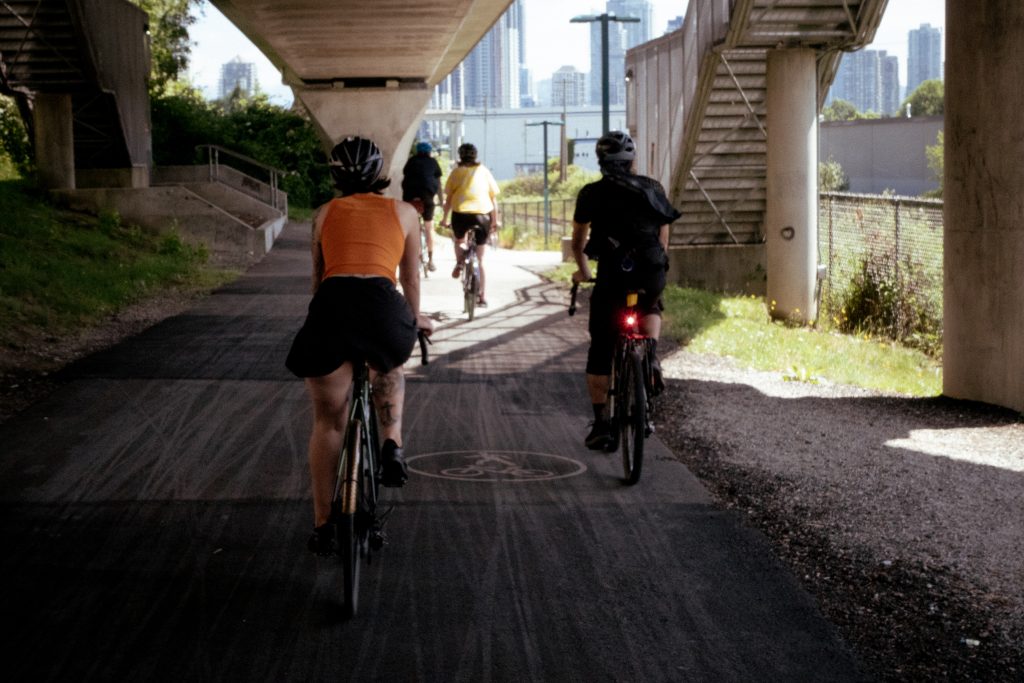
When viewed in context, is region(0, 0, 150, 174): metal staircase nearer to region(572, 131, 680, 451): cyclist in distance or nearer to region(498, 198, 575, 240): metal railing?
region(572, 131, 680, 451): cyclist in distance

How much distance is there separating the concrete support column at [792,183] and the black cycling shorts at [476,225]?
15.9 feet

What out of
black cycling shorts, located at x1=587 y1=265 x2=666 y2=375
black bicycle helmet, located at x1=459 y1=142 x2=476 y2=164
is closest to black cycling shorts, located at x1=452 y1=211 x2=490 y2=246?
black bicycle helmet, located at x1=459 y1=142 x2=476 y2=164

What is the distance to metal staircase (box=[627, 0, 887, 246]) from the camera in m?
18.5

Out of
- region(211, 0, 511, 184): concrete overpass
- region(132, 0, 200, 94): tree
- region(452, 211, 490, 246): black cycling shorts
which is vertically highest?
region(132, 0, 200, 94): tree

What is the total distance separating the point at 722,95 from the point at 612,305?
45.9 feet

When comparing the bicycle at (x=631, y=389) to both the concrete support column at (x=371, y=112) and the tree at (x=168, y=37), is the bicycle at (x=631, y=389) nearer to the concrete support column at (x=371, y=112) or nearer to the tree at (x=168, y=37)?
the concrete support column at (x=371, y=112)

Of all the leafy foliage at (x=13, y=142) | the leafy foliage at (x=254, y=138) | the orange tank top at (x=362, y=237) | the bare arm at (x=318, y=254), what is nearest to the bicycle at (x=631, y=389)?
the orange tank top at (x=362, y=237)

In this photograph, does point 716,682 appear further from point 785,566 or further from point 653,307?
point 653,307

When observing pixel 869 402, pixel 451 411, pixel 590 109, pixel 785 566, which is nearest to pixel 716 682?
pixel 785 566

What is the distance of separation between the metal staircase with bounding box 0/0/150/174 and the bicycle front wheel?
72.0ft

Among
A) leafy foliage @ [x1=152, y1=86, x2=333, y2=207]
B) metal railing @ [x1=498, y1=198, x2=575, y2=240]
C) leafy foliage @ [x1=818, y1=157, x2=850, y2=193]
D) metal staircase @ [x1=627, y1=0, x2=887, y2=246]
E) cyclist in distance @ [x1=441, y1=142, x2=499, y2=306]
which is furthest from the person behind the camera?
leafy foliage @ [x1=818, y1=157, x2=850, y2=193]

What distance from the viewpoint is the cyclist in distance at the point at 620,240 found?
8.48 m

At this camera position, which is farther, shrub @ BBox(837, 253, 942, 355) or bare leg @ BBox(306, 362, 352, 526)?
shrub @ BBox(837, 253, 942, 355)

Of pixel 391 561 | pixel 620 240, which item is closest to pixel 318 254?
pixel 391 561
